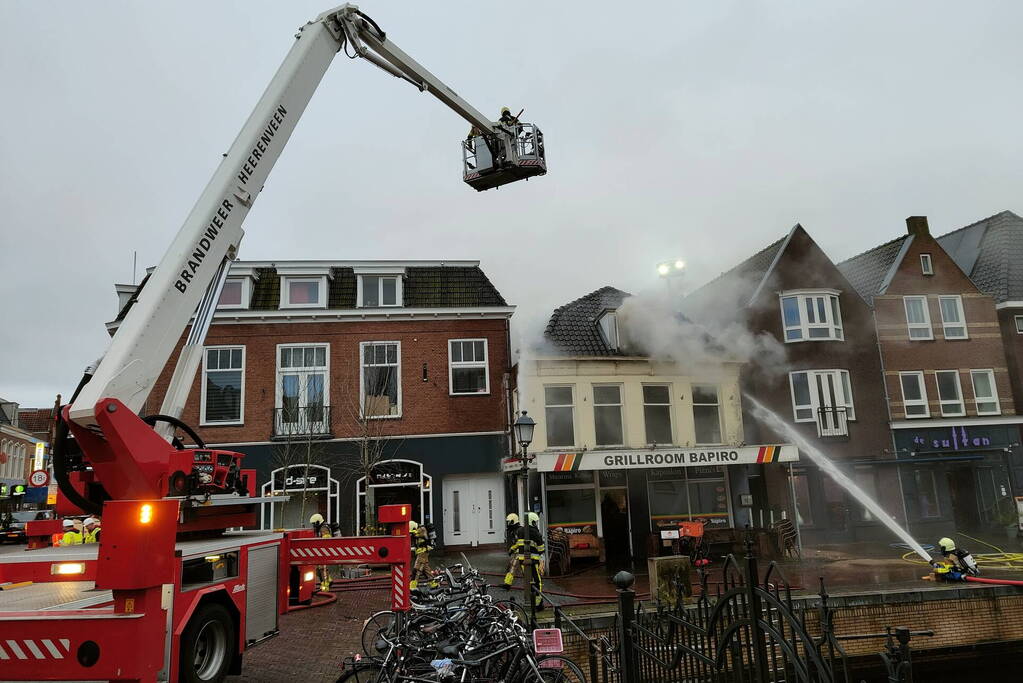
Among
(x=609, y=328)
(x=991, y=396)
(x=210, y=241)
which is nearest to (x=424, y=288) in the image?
(x=609, y=328)

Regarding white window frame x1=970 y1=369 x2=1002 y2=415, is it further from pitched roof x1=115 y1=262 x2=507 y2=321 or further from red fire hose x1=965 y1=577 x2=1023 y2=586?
pitched roof x1=115 y1=262 x2=507 y2=321

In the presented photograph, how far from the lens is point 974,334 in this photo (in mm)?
26078

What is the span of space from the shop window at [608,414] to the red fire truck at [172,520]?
10.8 metres

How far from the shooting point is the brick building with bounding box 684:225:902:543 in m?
22.6

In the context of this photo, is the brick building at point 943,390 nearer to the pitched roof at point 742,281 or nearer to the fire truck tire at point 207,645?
the pitched roof at point 742,281

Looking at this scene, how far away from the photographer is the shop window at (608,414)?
1961 centimetres

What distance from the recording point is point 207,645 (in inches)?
275

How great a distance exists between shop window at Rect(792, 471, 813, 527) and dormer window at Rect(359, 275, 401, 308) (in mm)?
14545

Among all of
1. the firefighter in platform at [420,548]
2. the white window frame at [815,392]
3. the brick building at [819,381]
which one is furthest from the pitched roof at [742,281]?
the firefighter in platform at [420,548]

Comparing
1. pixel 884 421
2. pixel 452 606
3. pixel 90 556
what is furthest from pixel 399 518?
pixel 884 421

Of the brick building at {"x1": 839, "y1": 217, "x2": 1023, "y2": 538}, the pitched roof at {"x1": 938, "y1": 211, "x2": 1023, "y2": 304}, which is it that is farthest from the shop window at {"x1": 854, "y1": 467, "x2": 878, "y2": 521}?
the pitched roof at {"x1": 938, "y1": 211, "x2": 1023, "y2": 304}

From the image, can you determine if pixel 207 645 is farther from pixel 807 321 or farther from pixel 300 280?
pixel 807 321

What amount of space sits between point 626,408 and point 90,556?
49.3 feet

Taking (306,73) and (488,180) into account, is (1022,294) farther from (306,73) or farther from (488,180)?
(306,73)
